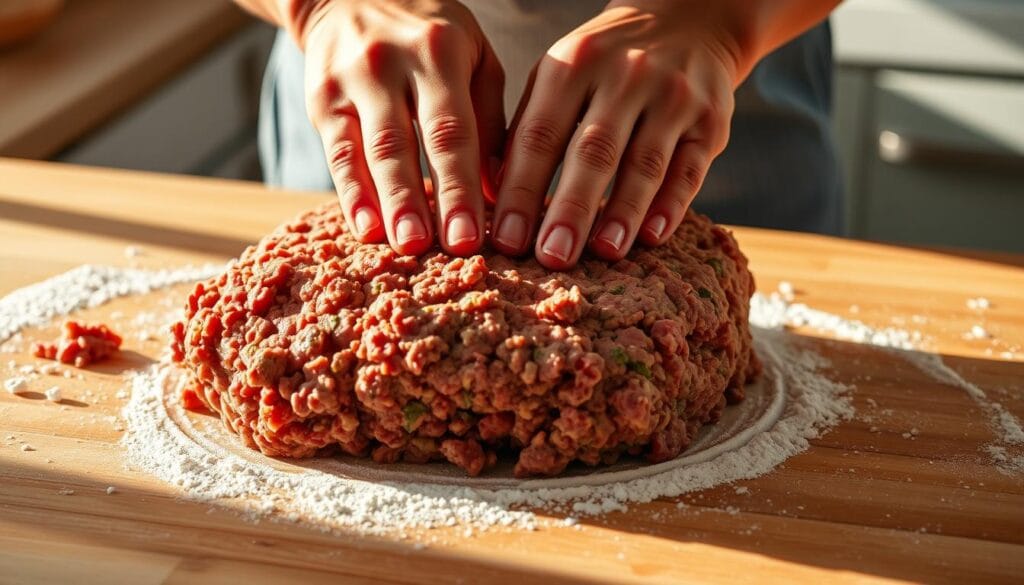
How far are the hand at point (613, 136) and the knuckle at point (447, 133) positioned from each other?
5 centimetres

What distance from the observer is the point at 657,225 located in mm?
1195

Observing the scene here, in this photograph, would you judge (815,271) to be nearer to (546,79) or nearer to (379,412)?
(546,79)

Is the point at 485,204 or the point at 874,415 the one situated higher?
the point at 485,204

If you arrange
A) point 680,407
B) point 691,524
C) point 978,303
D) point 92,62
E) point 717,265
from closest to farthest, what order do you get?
1. point 691,524
2. point 680,407
3. point 717,265
4. point 978,303
5. point 92,62

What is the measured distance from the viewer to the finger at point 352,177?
3.91ft

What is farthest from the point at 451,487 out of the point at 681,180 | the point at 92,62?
the point at 92,62

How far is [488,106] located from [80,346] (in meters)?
0.51

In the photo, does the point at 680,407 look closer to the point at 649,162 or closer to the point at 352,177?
the point at 649,162

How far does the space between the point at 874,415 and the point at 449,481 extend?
1.46ft

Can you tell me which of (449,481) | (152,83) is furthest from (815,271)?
(152,83)

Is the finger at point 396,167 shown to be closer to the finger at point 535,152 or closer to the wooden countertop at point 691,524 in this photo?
the finger at point 535,152

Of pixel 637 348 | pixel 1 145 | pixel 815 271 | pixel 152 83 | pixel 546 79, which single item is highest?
pixel 152 83

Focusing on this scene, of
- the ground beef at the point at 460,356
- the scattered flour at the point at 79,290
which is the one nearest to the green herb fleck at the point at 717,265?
the ground beef at the point at 460,356

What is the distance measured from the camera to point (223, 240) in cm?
160
